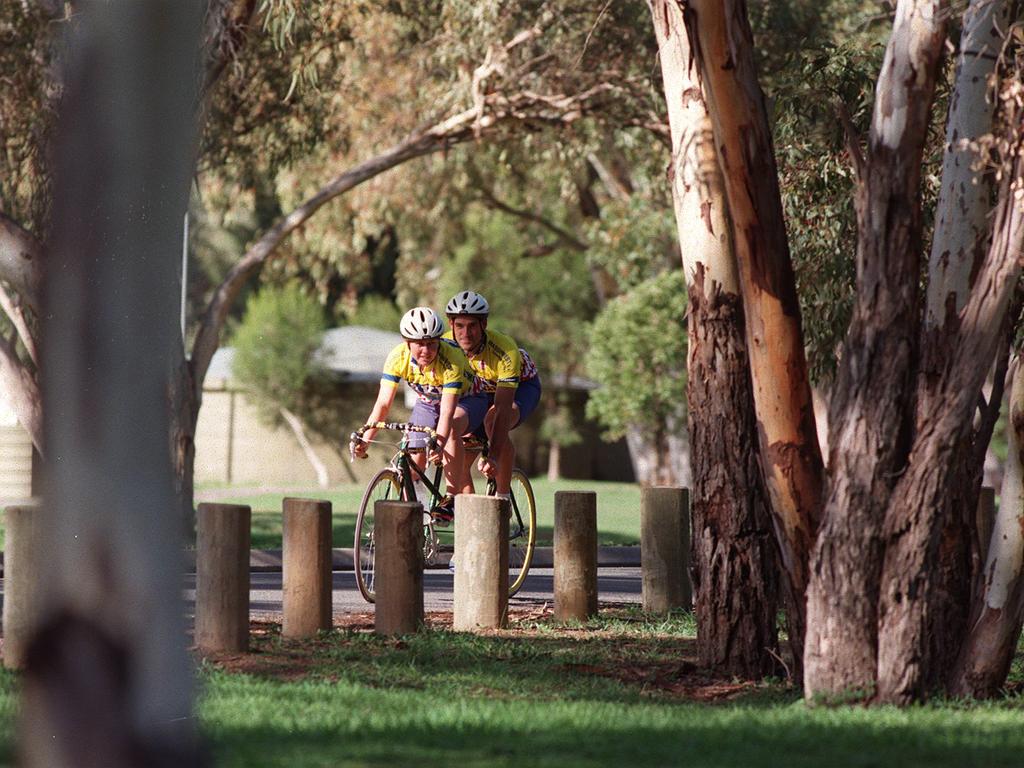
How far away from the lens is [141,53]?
4.76m

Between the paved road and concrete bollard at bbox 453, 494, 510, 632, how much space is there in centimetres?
154

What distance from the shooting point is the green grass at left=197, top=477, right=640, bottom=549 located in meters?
18.1

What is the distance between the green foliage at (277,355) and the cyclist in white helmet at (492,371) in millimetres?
24154

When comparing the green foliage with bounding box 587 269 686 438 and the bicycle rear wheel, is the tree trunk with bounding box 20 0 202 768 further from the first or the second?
the green foliage with bounding box 587 269 686 438

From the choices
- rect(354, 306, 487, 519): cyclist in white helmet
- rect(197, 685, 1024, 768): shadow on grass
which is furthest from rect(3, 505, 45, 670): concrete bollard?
rect(354, 306, 487, 519): cyclist in white helmet

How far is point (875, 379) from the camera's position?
24.1ft

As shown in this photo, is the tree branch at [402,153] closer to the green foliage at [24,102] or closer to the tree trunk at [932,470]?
the green foliage at [24,102]

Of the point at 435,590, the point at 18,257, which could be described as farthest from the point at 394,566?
the point at 18,257

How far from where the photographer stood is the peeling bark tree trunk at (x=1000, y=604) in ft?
24.9

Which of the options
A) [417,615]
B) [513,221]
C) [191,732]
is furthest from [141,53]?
[513,221]

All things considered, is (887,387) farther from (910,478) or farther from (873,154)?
(873,154)

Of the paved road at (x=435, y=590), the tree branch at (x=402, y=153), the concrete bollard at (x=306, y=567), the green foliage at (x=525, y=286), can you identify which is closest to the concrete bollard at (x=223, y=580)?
the concrete bollard at (x=306, y=567)

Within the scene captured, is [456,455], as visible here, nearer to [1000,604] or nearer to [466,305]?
[466,305]

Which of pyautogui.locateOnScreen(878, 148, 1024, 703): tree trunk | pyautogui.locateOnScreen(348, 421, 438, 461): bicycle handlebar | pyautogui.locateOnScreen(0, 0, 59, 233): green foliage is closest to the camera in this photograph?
pyautogui.locateOnScreen(878, 148, 1024, 703): tree trunk
